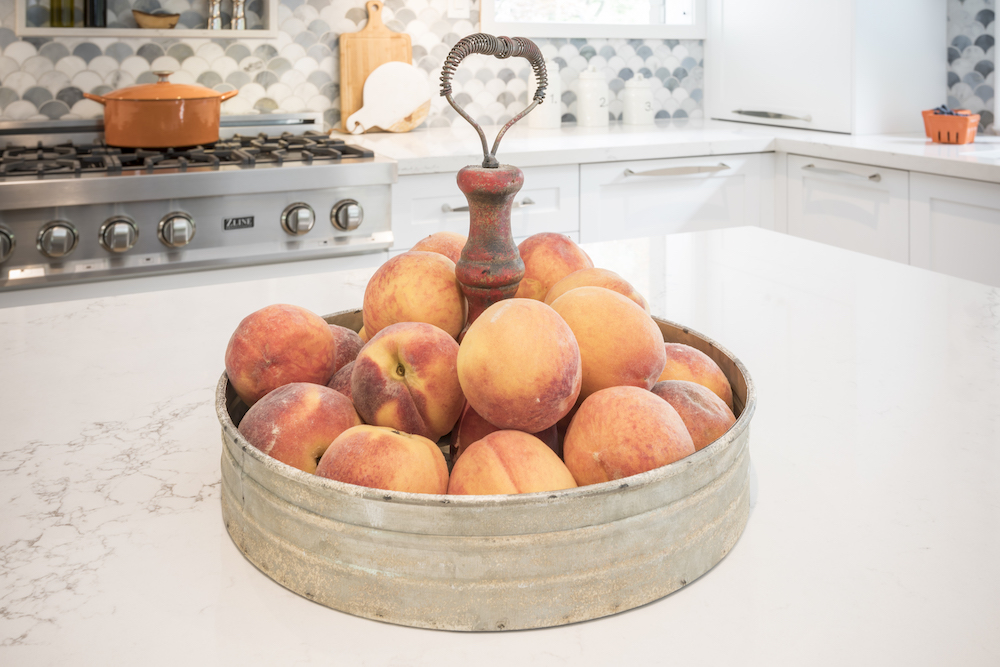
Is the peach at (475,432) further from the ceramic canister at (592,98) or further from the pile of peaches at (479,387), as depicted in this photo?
the ceramic canister at (592,98)

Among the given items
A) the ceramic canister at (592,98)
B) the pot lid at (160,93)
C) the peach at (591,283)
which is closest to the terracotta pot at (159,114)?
the pot lid at (160,93)

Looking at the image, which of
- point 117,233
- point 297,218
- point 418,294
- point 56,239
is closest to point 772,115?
point 297,218

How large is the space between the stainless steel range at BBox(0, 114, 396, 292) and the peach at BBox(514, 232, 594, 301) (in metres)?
1.47

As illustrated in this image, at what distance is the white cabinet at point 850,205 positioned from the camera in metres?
2.32

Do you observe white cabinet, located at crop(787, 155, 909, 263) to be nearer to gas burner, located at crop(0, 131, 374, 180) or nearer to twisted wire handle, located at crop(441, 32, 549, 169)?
gas burner, located at crop(0, 131, 374, 180)

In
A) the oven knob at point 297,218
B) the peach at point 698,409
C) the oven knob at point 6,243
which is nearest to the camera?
the peach at point 698,409

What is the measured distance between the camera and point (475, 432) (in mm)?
531

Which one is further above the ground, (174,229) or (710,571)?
(174,229)

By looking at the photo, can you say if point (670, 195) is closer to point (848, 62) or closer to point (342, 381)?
point (848, 62)

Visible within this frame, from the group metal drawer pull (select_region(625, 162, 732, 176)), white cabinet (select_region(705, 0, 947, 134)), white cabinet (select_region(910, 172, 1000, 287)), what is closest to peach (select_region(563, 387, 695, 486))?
white cabinet (select_region(910, 172, 1000, 287))

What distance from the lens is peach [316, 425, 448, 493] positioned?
46 cm

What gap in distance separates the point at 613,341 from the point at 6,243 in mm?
1717

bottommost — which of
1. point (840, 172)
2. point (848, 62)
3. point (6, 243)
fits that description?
point (6, 243)

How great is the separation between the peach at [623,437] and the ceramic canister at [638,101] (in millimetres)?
2820
